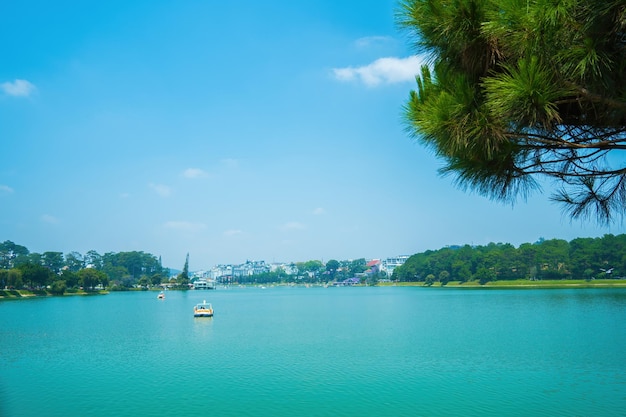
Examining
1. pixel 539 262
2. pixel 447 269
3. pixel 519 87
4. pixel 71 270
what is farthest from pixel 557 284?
pixel 71 270

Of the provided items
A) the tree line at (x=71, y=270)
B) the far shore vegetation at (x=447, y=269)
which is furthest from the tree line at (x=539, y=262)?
the tree line at (x=71, y=270)

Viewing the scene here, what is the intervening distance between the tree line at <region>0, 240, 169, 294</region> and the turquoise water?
39.3 metres

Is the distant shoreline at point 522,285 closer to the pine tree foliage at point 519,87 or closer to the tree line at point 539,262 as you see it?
the tree line at point 539,262

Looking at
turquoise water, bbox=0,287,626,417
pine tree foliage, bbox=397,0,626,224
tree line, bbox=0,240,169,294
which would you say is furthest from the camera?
tree line, bbox=0,240,169,294

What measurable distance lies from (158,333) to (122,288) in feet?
Answer: 267

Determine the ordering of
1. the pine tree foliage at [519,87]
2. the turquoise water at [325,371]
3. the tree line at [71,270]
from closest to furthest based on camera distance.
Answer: the pine tree foliage at [519,87]
the turquoise water at [325,371]
the tree line at [71,270]

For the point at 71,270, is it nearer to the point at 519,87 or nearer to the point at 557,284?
the point at 557,284

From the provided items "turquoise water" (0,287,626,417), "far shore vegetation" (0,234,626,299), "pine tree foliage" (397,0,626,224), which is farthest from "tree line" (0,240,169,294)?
"pine tree foliage" (397,0,626,224)

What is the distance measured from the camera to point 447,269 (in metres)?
102

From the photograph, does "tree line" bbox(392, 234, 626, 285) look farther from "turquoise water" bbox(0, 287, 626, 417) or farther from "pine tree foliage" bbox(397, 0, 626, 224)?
"pine tree foliage" bbox(397, 0, 626, 224)

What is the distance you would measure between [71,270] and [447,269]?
89.1m

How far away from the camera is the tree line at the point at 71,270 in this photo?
60.1 meters

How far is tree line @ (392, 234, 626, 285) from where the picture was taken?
6912 cm

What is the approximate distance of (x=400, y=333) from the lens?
23.2 metres
